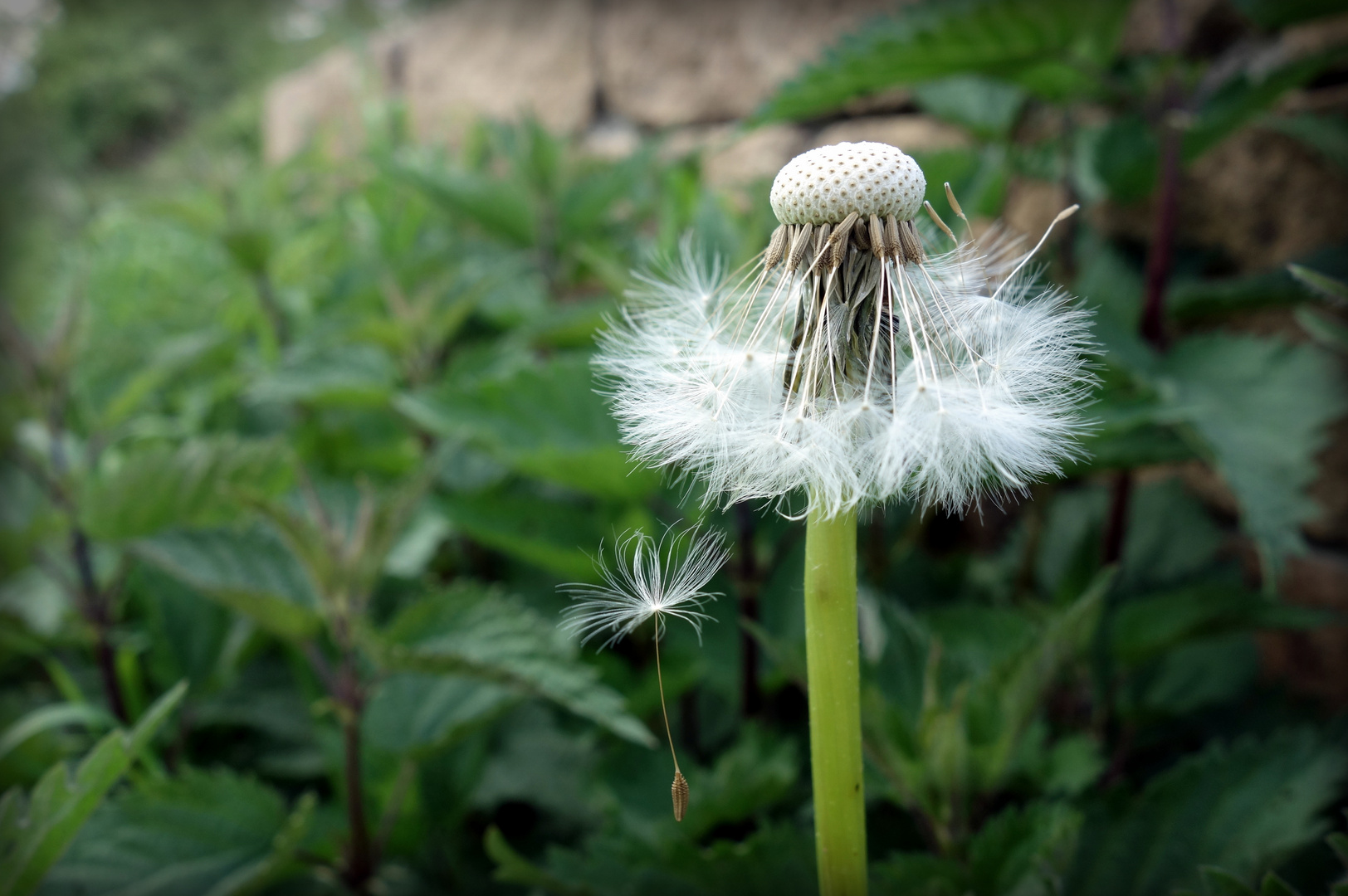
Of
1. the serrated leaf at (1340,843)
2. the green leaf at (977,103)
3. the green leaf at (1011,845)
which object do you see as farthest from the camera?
the green leaf at (977,103)

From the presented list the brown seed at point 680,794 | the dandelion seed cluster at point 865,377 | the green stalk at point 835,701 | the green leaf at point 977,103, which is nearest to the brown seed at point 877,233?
the dandelion seed cluster at point 865,377

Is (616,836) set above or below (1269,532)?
below

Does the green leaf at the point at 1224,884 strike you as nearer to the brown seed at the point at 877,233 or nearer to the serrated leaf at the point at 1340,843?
the serrated leaf at the point at 1340,843

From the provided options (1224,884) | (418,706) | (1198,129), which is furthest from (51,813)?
(1198,129)

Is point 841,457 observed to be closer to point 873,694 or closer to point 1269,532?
point 873,694

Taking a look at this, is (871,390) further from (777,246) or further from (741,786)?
(741,786)

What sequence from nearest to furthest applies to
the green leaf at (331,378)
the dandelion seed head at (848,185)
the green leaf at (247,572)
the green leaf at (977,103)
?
the dandelion seed head at (848,185) → the green leaf at (247,572) → the green leaf at (331,378) → the green leaf at (977,103)

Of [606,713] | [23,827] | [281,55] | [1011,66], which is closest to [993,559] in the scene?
[1011,66]
